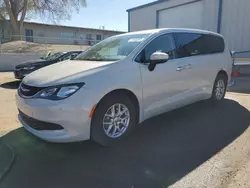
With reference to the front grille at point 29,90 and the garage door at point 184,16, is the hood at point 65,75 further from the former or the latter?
the garage door at point 184,16

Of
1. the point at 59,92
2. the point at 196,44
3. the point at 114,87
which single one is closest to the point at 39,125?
the point at 59,92

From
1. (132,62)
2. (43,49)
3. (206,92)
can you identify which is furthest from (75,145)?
(43,49)

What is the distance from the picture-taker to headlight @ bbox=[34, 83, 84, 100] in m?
2.94

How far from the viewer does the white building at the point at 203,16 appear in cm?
1231

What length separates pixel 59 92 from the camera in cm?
296

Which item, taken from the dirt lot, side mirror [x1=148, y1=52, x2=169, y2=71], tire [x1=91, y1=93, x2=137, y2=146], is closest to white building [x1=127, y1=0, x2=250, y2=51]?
the dirt lot

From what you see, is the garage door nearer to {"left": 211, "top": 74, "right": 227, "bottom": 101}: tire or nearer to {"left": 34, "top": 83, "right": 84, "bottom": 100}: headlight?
{"left": 211, "top": 74, "right": 227, "bottom": 101}: tire

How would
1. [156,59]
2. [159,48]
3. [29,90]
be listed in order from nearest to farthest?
1. [29,90]
2. [156,59]
3. [159,48]

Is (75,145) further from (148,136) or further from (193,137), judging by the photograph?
(193,137)

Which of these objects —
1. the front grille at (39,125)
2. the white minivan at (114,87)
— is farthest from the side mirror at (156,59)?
the front grille at (39,125)

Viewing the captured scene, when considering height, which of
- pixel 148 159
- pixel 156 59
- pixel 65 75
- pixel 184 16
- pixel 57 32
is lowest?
pixel 148 159

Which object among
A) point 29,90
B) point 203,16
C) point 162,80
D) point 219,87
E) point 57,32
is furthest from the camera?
point 57,32

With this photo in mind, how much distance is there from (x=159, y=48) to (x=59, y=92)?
192cm

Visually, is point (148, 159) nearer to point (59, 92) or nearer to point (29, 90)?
point (59, 92)
